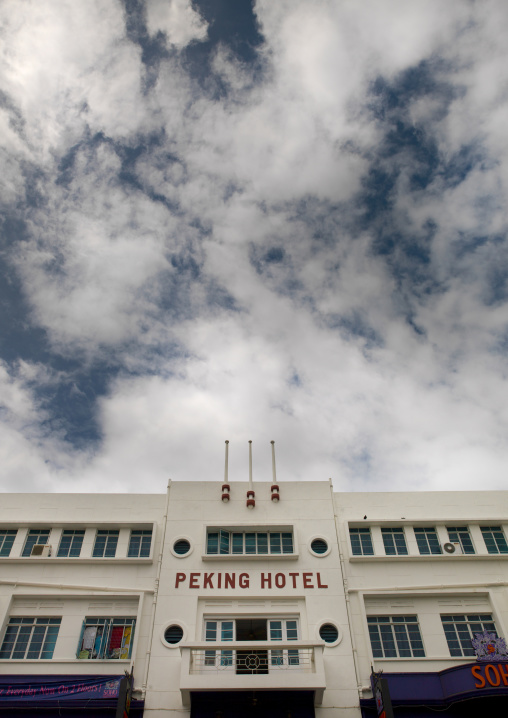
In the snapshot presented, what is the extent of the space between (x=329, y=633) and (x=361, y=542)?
4820 millimetres

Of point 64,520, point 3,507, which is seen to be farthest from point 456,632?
point 3,507

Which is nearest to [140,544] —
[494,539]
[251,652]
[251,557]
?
[251,557]

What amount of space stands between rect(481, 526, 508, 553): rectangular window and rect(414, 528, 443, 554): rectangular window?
254 centimetres

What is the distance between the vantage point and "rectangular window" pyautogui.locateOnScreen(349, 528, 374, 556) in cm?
2575

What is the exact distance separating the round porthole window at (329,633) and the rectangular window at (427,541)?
6.19 metres

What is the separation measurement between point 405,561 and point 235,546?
8665 millimetres

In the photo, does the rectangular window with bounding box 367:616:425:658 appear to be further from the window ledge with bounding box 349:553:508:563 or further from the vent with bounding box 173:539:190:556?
the vent with bounding box 173:539:190:556

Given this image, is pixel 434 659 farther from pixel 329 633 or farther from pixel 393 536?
pixel 393 536

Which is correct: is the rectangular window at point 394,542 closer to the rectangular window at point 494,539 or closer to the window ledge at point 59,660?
the rectangular window at point 494,539

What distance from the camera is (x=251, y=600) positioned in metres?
24.0

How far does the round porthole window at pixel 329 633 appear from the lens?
22.8 m

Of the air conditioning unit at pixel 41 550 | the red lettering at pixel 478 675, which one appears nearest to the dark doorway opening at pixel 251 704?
the red lettering at pixel 478 675

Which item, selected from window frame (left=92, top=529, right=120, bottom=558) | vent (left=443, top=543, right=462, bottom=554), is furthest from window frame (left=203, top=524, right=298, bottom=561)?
vent (left=443, top=543, right=462, bottom=554)

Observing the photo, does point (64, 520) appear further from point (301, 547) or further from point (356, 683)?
point (356, 683)
